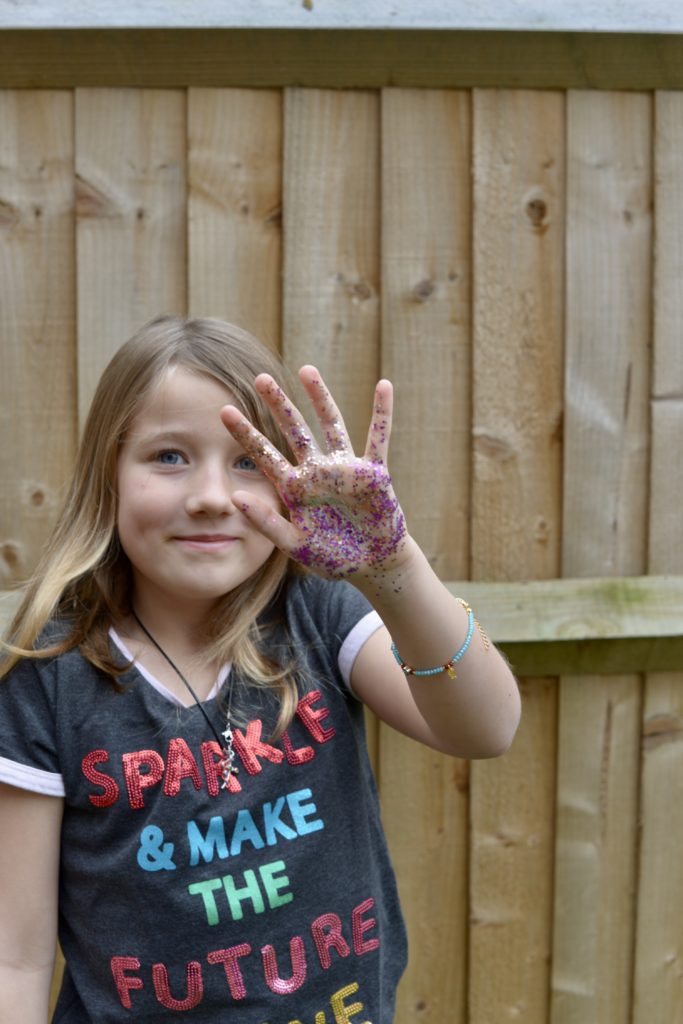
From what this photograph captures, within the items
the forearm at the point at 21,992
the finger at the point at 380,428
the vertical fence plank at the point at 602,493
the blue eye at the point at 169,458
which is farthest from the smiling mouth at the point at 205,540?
the vertical fence plank at the point at 602,493

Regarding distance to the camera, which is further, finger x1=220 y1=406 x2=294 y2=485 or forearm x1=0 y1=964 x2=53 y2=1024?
forearm x1=0 y1=964 x2=53 y2=1024

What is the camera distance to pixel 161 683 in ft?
5.50

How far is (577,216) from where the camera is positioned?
2.34 metres

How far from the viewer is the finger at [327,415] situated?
4.51 ft

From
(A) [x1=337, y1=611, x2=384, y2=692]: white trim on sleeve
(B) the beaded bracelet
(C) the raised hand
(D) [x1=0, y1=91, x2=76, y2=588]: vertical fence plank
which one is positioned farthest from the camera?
(D) [x1=0, y1=91, x2=76, y2=588]: vertical fence plank

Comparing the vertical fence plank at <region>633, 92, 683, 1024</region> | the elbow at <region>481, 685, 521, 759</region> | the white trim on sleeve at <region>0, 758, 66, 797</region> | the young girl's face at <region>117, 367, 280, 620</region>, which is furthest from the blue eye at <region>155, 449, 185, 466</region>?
the vertical fence plank at <region>633, 92, 683, 1024</region>

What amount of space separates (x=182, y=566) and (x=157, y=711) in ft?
0.75

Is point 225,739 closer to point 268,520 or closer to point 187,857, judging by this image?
point 187,857

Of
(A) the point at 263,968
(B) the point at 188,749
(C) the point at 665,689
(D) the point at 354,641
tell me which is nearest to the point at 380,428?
(D) the point at 354,641

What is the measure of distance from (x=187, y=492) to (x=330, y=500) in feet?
0.96

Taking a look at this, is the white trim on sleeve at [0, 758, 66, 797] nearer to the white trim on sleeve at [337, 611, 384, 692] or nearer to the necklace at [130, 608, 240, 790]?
the necklace at [130, 608, 240, 790]

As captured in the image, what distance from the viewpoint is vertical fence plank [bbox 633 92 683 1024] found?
234 centimetres

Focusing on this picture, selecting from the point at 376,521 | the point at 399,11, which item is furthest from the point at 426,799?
the point at 399,11

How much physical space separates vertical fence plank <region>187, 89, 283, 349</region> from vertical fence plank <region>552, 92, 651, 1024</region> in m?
0.64
